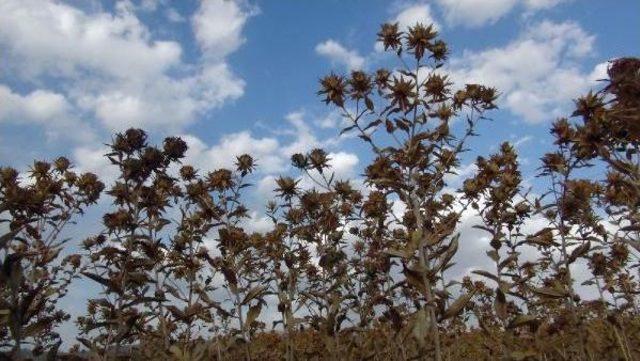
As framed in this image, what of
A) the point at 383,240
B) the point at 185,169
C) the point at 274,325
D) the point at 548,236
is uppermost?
the point at 185,169

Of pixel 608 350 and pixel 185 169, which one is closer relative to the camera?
pixel 608 350

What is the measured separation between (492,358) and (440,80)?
13.7 ft

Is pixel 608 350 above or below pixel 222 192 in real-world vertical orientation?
below

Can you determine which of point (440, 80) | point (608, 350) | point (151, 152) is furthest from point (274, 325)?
point (608, 350)

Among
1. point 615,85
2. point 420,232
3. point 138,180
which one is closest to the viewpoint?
point 615,85

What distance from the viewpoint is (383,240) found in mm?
8414

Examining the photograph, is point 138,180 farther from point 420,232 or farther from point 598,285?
point 598,285

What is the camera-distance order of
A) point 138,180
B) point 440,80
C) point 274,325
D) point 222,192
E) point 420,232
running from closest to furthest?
point 420,232 < point 138,180 < point 440,80 < point 274,325 < point 222,192

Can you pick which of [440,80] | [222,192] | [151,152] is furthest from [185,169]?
[440,80]

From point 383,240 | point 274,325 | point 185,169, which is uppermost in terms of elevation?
point 185,169

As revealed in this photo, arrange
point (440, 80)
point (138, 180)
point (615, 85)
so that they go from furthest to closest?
point (440, 80), point (138, 180), point (615, 85)

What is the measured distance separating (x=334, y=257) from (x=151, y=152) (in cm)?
252

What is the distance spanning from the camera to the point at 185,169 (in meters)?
8.39

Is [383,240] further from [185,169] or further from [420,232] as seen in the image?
[420,232]
